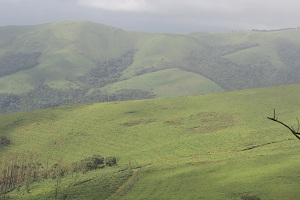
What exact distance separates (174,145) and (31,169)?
4841 cm

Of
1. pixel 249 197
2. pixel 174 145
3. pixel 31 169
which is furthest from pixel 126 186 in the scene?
pixel 174 145

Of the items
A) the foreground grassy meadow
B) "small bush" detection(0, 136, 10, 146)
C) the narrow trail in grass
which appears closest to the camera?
the foreground grassy meadow

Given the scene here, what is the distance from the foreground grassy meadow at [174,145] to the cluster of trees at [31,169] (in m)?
4.43

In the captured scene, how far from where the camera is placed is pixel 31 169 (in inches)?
4387

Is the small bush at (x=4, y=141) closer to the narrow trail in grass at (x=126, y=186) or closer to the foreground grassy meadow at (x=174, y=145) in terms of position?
the foreground grassy meadow at (x=174, y=145)

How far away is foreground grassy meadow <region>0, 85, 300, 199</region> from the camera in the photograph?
76.3 meters

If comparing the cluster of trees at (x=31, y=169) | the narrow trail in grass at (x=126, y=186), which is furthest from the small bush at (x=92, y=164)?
the narrow trail in grass at (x=126, y=186)

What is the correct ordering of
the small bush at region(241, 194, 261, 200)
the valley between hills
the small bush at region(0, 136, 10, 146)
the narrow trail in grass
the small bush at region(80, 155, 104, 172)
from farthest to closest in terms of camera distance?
the small bush at region(0, 136, 10, 146), the small bush at region(80, 155, 104, 172), the narrow trail in grass, the valley between hills, the small bush at region(241, 194, 261, 200)

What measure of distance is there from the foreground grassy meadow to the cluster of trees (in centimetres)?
443

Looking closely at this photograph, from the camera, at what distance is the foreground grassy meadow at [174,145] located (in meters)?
76.3

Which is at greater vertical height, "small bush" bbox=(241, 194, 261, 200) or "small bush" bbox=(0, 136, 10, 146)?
"small bush" bbox=(241, 194, 261, 200)

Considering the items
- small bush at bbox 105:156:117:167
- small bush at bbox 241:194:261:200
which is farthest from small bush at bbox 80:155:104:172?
small bush at bbox 241:194:261:200

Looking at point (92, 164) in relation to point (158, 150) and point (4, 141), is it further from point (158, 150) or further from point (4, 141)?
point (4, 141)

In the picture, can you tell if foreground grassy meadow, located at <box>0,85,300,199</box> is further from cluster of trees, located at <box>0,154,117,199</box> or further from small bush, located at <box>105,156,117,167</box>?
cluster of trees, located at <box>0,154,117,199</box>
